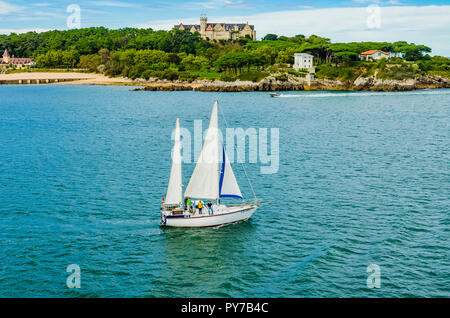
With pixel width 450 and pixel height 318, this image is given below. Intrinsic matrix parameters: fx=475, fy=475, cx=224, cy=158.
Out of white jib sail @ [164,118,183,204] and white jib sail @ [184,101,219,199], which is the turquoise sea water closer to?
white jib sail @ [164,118,183,204]

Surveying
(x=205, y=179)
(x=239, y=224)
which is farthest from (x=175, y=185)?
(x=239, y=224)

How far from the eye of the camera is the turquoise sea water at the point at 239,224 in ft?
104

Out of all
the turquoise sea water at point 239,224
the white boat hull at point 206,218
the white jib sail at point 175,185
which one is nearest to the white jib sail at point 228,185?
the white boat hull at point 206,218

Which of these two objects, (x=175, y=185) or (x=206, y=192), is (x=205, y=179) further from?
(x=175, y=185)

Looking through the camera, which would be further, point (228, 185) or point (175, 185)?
point (228, 185)

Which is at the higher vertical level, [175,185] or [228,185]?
[175,185]

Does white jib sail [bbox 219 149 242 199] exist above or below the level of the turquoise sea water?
above

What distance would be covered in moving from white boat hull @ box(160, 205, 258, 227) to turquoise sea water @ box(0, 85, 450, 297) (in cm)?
84

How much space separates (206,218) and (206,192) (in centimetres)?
301

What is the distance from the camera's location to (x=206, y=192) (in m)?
42.3

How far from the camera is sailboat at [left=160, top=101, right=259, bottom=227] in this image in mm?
40156

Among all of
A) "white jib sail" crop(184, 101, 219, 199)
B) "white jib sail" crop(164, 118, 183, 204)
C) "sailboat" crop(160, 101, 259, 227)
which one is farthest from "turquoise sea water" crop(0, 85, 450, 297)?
"white jib sail" crop(184, 101, 219, 199)
